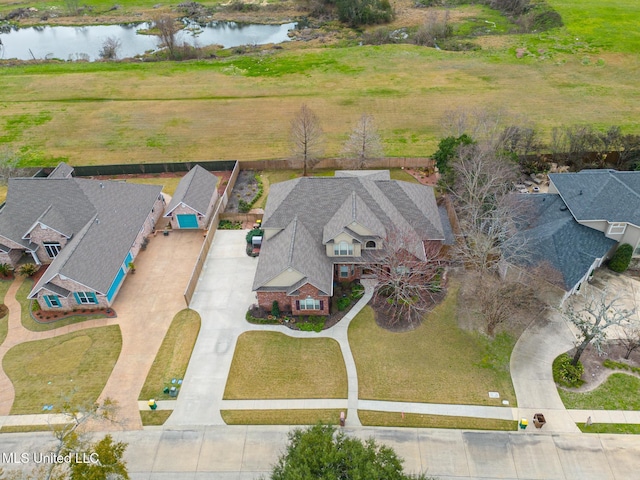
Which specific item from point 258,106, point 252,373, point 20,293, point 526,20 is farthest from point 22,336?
point 526,20

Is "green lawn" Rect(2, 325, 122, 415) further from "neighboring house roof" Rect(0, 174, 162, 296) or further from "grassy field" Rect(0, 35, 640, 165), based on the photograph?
"grassy field" Rect(0, 35, 640, 165)

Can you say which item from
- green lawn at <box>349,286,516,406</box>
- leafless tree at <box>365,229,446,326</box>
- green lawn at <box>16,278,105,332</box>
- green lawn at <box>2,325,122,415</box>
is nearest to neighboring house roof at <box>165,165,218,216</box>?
green lawn at <box>16,278,105,332</box>

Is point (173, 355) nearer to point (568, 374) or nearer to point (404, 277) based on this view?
point (404, 277)

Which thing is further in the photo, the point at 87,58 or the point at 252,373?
the point at 87,58

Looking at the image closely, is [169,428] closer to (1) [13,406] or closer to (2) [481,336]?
(1) [13,406]

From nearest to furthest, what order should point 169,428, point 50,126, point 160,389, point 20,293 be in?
point 169,428
point 160,389
point 20,293
point 50,126

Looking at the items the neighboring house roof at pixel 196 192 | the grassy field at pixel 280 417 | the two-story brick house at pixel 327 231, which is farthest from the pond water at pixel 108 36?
the grassy field at pixel 280 417

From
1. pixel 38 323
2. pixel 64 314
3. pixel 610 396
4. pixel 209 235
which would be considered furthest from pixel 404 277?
pixel 38 323

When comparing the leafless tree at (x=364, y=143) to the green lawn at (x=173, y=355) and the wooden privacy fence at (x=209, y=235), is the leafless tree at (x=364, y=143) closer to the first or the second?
the wooden privacy fence at (x=209, y=235)
